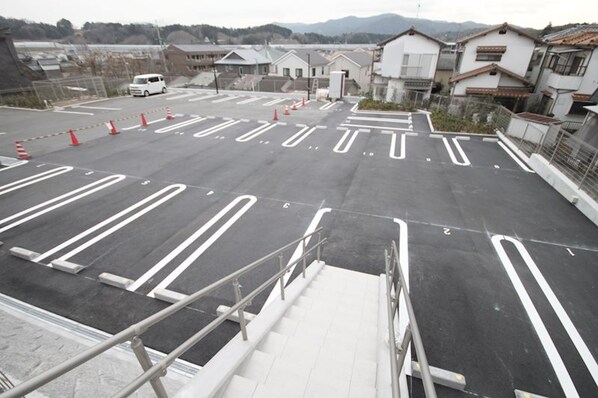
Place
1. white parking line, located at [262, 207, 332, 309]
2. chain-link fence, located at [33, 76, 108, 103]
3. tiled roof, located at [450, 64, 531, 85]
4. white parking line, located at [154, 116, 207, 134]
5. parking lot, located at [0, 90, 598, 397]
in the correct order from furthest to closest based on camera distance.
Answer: tiled roof, located at [450, 64, 531, 85]
chain-link fence, located at [33, 76, 108, 103]
white parking line, located at [154, 116, 207, 134]
white parking line, located at [262, 207, 332, 309]
parking lot, located at [0, 90, 598, 397]

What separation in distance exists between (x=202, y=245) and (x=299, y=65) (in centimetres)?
3936

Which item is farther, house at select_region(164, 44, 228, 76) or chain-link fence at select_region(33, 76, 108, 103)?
house at select_region(164, 44, 228, 76)

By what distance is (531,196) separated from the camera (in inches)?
306

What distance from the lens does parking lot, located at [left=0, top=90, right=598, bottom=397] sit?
4.03 metres

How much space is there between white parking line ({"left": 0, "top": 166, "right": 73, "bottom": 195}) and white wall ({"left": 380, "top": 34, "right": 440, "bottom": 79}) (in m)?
22.8

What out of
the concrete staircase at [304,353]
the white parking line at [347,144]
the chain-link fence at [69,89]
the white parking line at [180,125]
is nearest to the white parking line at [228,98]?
the white parking line at [180,125]

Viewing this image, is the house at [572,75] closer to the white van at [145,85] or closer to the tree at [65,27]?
the white van at [145,85]

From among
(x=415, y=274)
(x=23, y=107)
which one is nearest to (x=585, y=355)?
(x=415, y=274)

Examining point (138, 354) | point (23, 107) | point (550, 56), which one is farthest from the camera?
point (550, 56)

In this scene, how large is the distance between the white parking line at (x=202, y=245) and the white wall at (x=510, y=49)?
72.0 feet

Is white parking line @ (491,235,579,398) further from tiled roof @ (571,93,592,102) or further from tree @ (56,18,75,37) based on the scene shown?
tree @ (56,18,75,37)

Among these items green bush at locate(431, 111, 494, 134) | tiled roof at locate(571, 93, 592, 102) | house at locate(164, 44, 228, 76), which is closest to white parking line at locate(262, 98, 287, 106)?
green bush at locate(431, 111, 494, 134)

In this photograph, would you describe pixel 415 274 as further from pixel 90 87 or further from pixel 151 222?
pixel 90 87

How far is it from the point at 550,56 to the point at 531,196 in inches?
740
